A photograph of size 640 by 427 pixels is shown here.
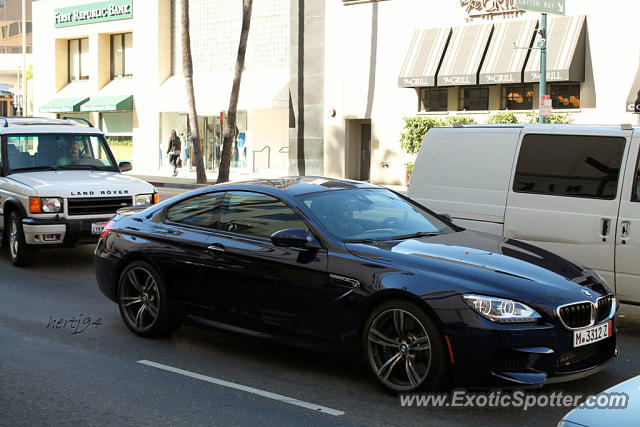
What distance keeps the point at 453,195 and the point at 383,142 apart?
21841 mm

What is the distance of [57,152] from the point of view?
11992 millimetres

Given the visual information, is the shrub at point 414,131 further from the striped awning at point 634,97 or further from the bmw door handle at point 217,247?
the bmw door handle at point 217,247

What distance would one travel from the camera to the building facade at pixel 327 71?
24.8 metres

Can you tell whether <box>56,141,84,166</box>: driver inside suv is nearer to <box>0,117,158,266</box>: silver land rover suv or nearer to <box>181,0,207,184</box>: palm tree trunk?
<box>0,117,158,266</box>: silver land rover suv

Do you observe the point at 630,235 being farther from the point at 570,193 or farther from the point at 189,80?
the point at 189,80

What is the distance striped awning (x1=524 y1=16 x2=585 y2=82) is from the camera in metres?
24.4

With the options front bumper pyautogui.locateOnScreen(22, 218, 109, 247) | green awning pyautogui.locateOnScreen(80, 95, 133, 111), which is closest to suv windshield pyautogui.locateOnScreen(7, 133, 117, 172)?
front bumper pyautogui.locateOnScreen(22, 218, 109, 247)

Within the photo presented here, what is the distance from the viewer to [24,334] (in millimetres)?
7297

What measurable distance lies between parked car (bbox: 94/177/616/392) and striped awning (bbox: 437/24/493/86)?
2041 cm

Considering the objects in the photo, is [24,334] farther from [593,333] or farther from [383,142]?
[383,142]

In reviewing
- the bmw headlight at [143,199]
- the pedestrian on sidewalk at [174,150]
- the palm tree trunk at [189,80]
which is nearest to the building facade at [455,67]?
the palm tree trunk at [189,80]

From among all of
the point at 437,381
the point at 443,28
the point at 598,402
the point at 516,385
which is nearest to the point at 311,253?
the point at 437,381

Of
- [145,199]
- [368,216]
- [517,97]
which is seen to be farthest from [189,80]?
[368,216]

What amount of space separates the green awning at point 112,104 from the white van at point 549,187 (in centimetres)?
3311
